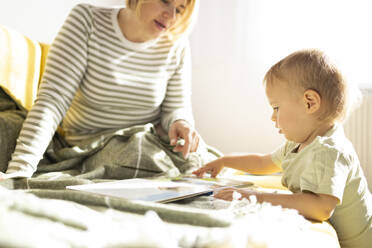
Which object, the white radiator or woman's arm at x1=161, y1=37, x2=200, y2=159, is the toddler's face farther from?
the white radiator

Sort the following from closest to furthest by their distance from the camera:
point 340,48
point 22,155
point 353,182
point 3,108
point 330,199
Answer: point 330,199, point 353,182, point 22,155, point 3,108, point 340,48

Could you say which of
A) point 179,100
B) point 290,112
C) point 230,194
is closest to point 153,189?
point 230,194

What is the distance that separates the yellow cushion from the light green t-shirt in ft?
3.02

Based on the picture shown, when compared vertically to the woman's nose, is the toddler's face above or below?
below

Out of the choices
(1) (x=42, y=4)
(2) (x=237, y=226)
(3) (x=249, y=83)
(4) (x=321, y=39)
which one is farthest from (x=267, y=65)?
(2) (x=237, y=226)

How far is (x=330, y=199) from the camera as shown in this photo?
28.4 inches

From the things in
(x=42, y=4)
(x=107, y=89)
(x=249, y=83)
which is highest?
(x=42, y=4)

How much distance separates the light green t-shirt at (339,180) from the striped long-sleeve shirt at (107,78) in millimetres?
578

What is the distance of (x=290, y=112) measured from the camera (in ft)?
2.83

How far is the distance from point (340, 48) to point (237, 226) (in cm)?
194

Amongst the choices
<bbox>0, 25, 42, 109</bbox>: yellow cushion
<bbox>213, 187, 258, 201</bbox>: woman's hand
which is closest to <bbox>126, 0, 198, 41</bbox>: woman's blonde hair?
<bbox>0, 25, 42, 109</bbox>: yellow cushion

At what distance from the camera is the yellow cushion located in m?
1.29

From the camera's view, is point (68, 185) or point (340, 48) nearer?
point (68, 185)

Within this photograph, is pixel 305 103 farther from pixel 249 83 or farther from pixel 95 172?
pixel 249 83
